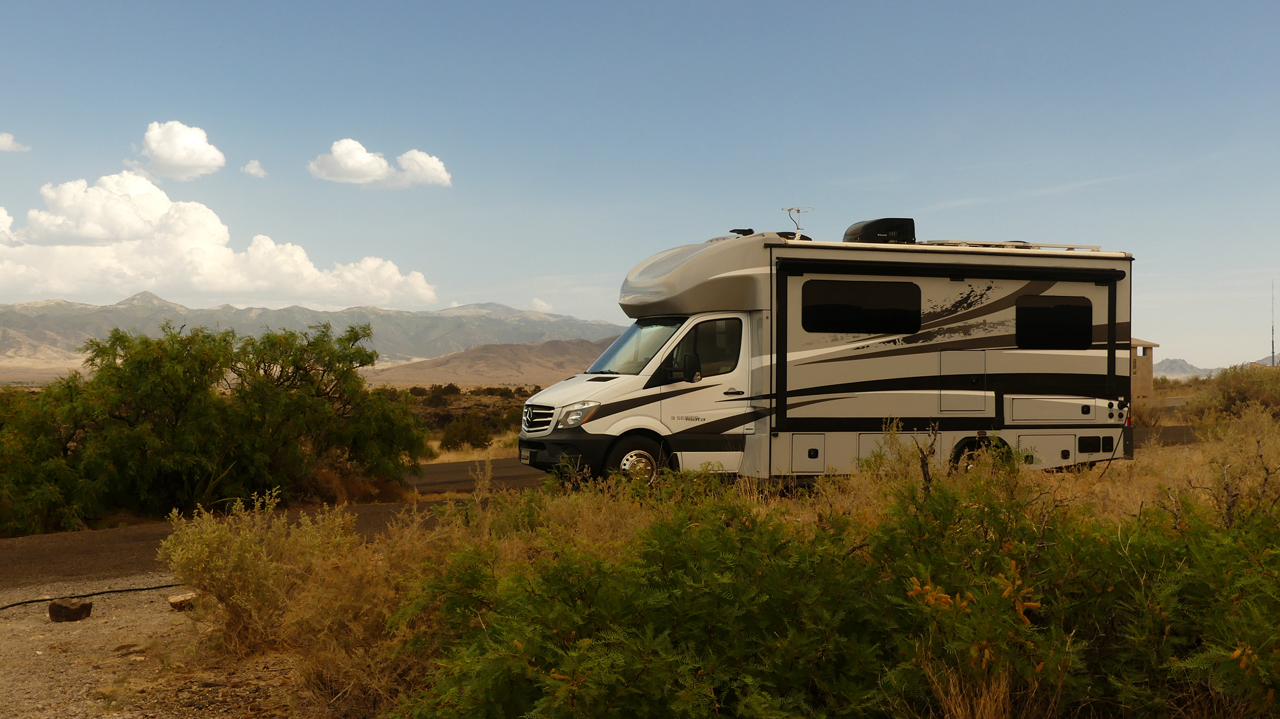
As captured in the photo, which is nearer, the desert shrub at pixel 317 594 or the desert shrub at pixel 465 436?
the desert shrub at pixel 317 594

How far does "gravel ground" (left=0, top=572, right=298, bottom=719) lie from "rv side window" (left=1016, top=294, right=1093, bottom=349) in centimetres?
926

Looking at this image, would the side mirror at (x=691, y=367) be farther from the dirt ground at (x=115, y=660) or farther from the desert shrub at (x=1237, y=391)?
the desert shrub at (x=1237, y=391)

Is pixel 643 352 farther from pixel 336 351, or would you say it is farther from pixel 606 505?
pixel 336 351

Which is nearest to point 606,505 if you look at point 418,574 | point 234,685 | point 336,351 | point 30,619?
point 418,574

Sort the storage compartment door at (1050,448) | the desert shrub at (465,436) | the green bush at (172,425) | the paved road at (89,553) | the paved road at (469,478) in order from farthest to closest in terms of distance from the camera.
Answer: the desert shrub at (465,436), the paved road at (469,478), the green bush at (172,425), the storage compartment door at (1050,448), the paved road at (89,553)

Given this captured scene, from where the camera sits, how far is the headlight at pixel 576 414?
9485 millimetres

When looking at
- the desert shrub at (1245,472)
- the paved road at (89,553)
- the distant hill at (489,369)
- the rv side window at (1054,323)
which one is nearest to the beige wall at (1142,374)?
the desert shrub at (1245,472)

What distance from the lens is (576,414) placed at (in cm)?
954

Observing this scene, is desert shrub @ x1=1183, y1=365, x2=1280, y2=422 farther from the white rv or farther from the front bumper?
the front bumper

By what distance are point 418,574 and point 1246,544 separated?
3.70 m

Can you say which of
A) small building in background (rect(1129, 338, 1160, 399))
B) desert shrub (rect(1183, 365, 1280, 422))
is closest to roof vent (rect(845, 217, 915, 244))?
desert shrub (rect(1183, 365, 1280, 422))

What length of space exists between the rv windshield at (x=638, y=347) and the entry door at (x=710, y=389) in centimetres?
27

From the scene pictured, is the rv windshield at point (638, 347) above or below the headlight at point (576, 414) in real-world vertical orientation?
above

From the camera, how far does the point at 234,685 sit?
14.4 feet
